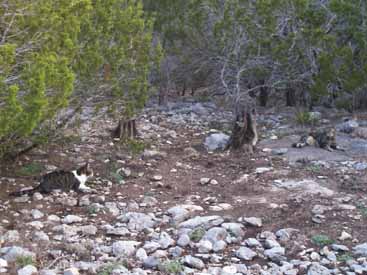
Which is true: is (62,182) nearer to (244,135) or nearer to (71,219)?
(71,219)

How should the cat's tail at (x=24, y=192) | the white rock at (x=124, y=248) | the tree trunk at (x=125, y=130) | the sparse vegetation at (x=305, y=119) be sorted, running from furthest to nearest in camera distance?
the sparse vegetation at (x=305, y=119) < the tree trunk at (x=125, y=130) < the cat's tail at (x=24, y=192) < the white rock at (x=124, y=248)

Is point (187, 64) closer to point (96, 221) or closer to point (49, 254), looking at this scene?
point (96, 221)

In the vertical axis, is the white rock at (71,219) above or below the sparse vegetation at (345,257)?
below

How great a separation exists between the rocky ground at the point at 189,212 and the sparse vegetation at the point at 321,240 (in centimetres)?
1

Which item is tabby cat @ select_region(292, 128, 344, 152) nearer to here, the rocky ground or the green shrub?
the rocky ground

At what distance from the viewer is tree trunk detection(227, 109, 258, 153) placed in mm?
9966

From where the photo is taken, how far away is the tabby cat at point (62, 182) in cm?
709

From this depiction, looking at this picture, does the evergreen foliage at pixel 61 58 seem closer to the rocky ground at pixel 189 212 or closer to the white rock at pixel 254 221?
the rocky ground at pixel 189 212

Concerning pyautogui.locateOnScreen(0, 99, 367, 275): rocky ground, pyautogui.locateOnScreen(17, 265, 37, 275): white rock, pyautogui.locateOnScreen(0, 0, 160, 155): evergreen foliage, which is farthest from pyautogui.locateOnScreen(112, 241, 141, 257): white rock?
pyautogui.locateOnScreen(0, 0, 160, 155): evergreen foliage

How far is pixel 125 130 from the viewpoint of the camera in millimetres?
10727

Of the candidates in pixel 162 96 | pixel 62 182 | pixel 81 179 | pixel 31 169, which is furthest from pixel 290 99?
pixel 62 182

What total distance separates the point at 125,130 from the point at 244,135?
2.33 meters

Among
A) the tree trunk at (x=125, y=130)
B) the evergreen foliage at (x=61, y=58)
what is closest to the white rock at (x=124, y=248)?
the evergreen foliage at (x=61, y=58)

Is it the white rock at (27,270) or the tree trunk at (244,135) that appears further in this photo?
the tree trunk at (244,135)
